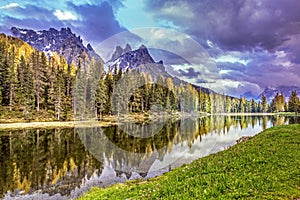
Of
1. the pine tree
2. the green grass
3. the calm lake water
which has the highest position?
the pine tree

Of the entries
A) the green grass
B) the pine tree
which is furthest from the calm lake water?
the pine tree

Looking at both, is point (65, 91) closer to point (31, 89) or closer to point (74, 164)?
point (31, 89)

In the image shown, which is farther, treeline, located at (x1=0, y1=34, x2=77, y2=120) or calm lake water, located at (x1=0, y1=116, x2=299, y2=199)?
treeline, located at (x1=0, y1=34, x2=77, y2=120)

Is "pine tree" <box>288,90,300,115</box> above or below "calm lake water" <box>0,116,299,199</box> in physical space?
above

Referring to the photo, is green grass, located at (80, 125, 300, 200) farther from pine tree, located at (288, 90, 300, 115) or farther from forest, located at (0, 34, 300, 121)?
pine tree, located at (288, 90, 300, 115)

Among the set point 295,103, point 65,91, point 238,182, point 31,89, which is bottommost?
point 238,182

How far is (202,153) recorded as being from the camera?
3522cm

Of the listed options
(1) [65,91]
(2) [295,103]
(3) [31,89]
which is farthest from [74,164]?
(2) [295,103]

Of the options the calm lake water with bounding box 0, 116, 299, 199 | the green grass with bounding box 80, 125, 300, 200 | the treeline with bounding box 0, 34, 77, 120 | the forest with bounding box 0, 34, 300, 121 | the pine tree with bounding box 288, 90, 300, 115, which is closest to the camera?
the green grass with bounding box 80, 125, 300, 200

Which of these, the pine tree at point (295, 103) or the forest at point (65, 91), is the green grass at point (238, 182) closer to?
the forest at point (65, 91)

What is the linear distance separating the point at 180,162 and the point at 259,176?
697 inches

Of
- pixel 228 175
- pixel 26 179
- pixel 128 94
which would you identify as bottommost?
pixel 26 179

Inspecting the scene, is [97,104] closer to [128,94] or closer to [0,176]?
[128,94]

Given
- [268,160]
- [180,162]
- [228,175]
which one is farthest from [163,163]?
[228,175]
